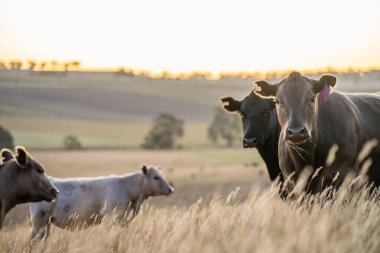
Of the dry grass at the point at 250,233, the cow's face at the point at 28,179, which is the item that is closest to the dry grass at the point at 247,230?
the dry grass at the point at 250,233

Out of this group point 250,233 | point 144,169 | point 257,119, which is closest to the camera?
point 250,233

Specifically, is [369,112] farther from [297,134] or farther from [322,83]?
[297,134]

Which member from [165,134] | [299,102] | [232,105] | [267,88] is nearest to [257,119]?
[232,105]

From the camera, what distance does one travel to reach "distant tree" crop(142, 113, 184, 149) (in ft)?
288

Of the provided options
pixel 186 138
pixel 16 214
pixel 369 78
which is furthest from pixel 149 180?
pixel 369 78

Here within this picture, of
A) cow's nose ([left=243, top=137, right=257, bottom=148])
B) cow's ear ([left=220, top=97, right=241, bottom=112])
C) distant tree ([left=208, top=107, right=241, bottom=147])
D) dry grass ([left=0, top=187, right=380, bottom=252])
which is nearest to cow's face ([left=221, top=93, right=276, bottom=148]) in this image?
cow's nose ([left=243, top=137, right=257, bottom=148])

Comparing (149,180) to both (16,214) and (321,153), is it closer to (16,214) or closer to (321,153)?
(321,153)

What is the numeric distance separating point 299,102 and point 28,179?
3495 mm

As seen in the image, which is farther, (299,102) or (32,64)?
(32,64)

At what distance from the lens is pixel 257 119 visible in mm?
11492

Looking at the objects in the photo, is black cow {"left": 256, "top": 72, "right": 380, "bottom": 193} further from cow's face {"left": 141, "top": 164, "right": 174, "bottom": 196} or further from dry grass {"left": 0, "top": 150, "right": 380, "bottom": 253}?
cow's face {"left": 141, "top": 164, "right": 174, "bottom": 196}

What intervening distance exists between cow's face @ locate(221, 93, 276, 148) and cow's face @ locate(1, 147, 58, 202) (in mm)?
3630

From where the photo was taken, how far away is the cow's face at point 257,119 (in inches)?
443

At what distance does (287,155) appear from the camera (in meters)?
9.14
